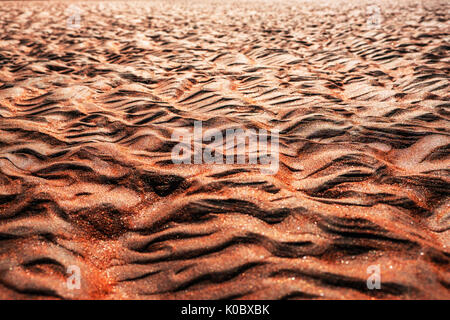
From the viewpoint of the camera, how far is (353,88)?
3289 mm

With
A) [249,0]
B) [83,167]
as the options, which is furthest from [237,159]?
[249,0]

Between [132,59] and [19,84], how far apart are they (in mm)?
1579

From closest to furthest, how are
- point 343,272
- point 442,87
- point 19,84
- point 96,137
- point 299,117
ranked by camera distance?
point 343,272, point 96,137, point 299,117, point 442,87, point 19,84

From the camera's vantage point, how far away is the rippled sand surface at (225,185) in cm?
133

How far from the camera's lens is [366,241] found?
1438 millimetres

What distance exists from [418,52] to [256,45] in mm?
2466

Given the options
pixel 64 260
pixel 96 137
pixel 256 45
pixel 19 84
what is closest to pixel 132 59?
pixel 19 84

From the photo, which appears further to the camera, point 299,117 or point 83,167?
point 299,117

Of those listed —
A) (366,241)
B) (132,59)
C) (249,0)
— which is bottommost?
(366,241)

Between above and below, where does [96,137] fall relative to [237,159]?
above

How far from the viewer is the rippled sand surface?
52.4 inches

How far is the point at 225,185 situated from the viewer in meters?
1.80
